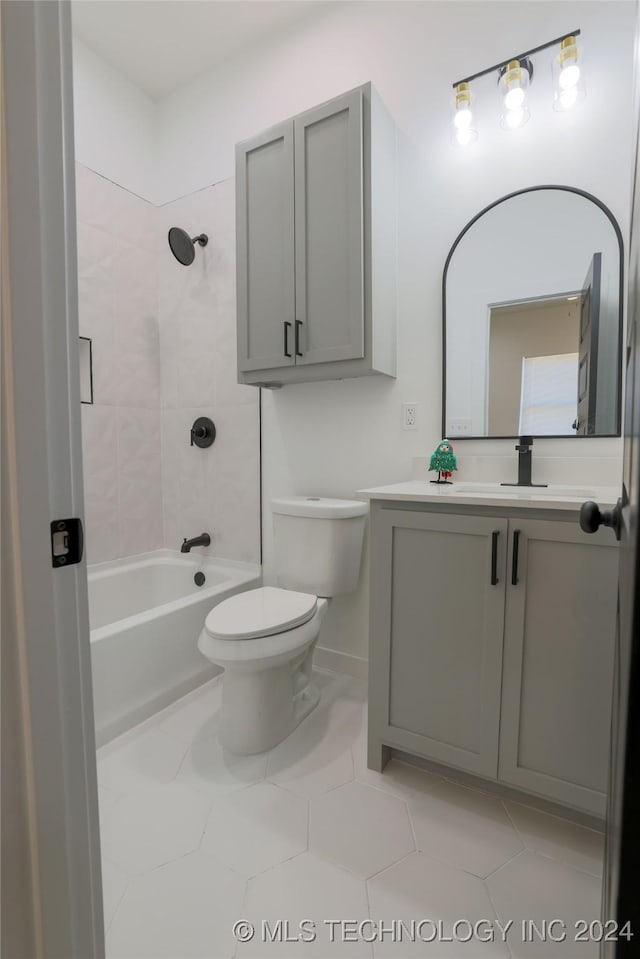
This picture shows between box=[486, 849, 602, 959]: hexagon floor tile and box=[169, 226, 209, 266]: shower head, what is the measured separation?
2665 millimetres

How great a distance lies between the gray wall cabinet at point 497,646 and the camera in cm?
108

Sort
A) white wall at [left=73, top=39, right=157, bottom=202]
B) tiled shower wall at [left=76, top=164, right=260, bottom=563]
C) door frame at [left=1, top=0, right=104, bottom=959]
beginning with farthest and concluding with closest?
tiled shower wall at [left=76, top=164, right=260, bottom=563] → white wall at [left=73, top=39, right=157, bottom=202] → door frame at [left=1, top=0, right=104, bottom=959]

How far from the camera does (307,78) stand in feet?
6.40

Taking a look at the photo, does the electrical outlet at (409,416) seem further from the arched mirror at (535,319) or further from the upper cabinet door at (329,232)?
the upper cabinet door at (329,232)

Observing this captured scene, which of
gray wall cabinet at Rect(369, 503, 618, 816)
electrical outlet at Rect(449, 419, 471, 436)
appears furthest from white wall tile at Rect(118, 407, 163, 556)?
electrical outlet at Rect(449, 419, 471, 436)

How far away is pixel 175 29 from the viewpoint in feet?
6.66

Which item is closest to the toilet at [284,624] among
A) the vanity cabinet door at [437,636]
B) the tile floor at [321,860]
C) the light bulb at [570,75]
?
the tile floor at [321,860]

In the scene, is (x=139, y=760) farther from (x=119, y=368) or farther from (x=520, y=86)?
(x=520, y=86)

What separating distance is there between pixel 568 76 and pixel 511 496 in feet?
4.67

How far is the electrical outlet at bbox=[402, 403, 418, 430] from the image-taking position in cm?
182

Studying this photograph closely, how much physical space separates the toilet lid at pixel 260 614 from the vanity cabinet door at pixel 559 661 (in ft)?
2.30

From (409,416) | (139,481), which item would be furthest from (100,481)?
(409,416)

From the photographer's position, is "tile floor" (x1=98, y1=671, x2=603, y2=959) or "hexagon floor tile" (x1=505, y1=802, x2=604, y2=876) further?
"hexagon floor tile" (x1=505, y1=802, x2=604, y2=876)

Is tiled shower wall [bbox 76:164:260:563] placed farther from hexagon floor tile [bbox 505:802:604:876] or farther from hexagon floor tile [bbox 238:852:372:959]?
hexagon floor tile [bbox 505:802:604:876]
